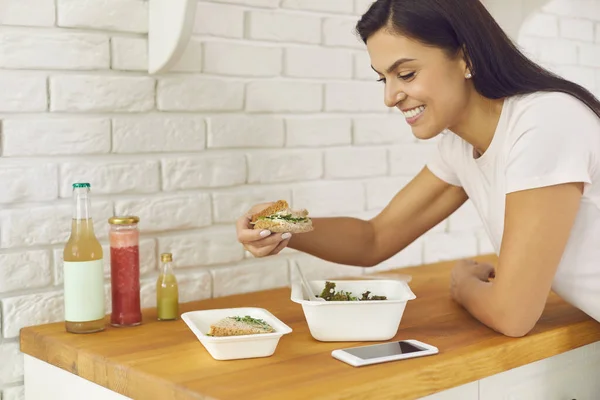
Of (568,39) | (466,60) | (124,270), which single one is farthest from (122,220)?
(568,39)

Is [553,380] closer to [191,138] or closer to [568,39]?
[191,138]

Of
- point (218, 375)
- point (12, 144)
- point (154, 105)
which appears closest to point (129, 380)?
point (218, 375)

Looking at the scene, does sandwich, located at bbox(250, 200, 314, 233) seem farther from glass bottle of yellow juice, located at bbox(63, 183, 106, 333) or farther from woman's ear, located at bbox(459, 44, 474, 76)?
woman's ear, located at bbox(459, 44, 474, 76)

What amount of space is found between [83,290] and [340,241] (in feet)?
2.04

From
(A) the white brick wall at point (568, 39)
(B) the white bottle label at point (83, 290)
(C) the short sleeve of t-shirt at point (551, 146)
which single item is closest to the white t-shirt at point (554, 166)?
(C) the short sleeve of t-shirt at point (551, 146)

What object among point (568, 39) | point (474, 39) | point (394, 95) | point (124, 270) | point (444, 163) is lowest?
point (124, 270)

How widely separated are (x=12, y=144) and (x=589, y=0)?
6.42 ft

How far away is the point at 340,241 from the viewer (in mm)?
1847

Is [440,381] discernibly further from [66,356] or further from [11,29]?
[11,29]

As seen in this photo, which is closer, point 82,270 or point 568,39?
point 82,270

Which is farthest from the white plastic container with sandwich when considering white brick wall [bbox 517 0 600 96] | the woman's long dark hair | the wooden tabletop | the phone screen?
white brick wall [bbox 517 0 600 96]

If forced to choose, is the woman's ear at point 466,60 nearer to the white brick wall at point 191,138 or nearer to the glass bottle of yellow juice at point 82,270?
the white brick wall at point 191,138

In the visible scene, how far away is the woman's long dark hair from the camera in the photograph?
152 cm

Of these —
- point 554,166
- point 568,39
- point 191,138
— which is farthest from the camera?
point 568,39
